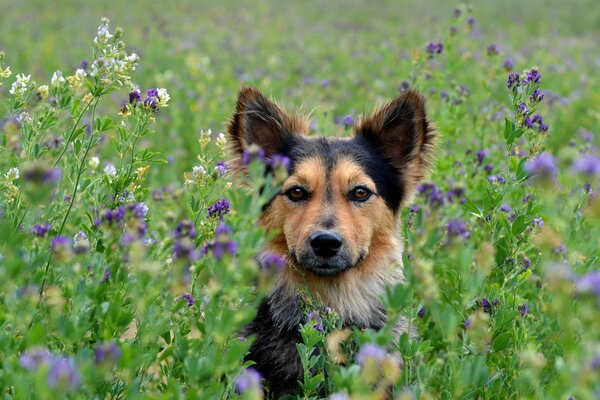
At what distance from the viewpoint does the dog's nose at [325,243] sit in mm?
3658

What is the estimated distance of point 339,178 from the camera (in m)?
4.21

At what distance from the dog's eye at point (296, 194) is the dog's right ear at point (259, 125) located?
1.52ft

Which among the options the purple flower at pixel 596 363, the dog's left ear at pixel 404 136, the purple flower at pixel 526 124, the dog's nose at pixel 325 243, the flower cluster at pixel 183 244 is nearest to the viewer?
the purple flower at pixel 596 363

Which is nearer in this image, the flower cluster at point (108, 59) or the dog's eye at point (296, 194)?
the flower cluster at point (108, 59)

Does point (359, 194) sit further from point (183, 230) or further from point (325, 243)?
point (183, 230)

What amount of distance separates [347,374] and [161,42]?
37.3 feet

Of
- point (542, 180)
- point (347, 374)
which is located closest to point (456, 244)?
point (542, 180)

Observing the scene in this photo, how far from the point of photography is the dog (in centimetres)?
379

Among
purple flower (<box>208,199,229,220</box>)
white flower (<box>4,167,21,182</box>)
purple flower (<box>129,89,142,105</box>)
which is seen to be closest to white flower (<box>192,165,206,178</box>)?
purple flower (<box>208,199,229,220</box>)

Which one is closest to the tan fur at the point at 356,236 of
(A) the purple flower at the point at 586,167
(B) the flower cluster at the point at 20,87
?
(B) the flower cluster at the point at 20,87

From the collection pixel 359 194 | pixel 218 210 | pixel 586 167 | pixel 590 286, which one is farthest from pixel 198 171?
pixel 590 286

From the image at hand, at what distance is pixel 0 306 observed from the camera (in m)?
2.78

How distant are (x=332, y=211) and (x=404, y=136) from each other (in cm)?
107

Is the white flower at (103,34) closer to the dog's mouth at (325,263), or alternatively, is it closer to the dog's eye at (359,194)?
the dog's mouth at (325,263)
